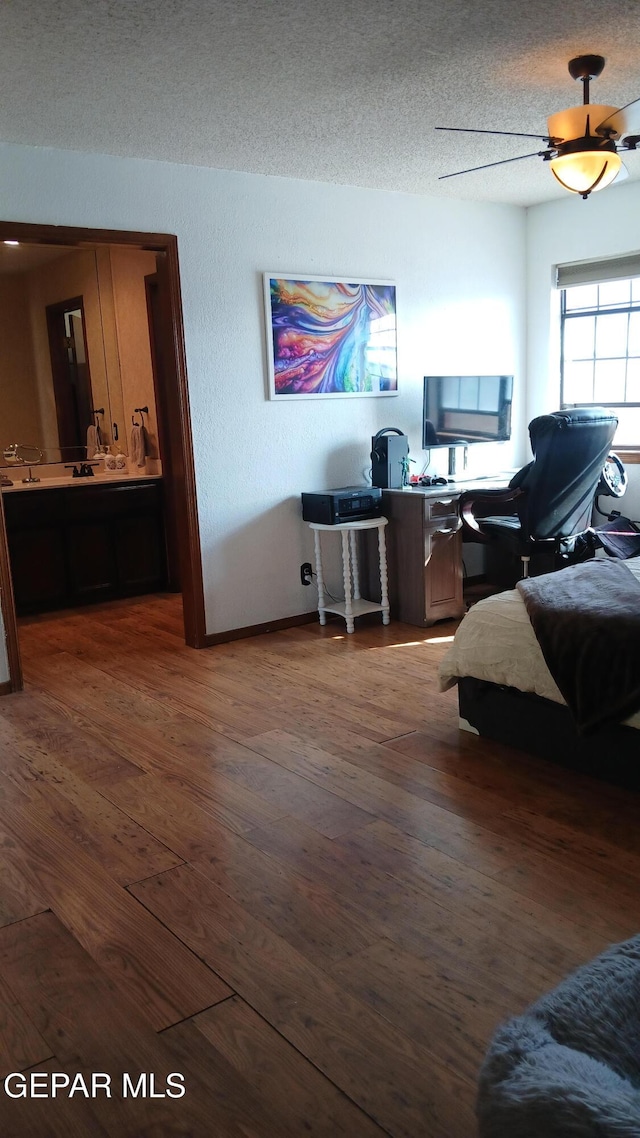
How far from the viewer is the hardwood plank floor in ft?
5.44

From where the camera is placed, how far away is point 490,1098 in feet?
3.68

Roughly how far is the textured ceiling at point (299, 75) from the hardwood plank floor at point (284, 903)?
2.47 m

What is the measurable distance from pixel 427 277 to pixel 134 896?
14.0 ft

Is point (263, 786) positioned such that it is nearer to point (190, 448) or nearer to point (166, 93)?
point (190, 448)

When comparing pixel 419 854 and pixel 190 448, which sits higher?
pixel 190 448

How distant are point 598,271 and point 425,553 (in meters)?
2.34

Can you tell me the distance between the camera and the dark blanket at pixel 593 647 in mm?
2656

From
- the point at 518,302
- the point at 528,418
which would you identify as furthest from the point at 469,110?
the point at 528,418

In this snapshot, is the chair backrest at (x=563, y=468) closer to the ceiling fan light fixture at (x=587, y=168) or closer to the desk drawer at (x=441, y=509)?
the desk drawer at (x=441, y=509)

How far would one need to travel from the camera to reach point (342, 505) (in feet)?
15.4

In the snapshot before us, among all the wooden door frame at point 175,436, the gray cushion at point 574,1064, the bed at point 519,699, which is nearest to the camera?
the gray cushion at point 574,1064

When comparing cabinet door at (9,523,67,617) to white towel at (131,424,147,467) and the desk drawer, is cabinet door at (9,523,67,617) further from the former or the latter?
the desk drawer

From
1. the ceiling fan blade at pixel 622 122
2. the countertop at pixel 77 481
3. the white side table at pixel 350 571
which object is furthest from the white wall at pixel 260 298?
the ceiling fan blade at pixel 622 122

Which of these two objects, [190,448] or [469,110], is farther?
[190,448]
